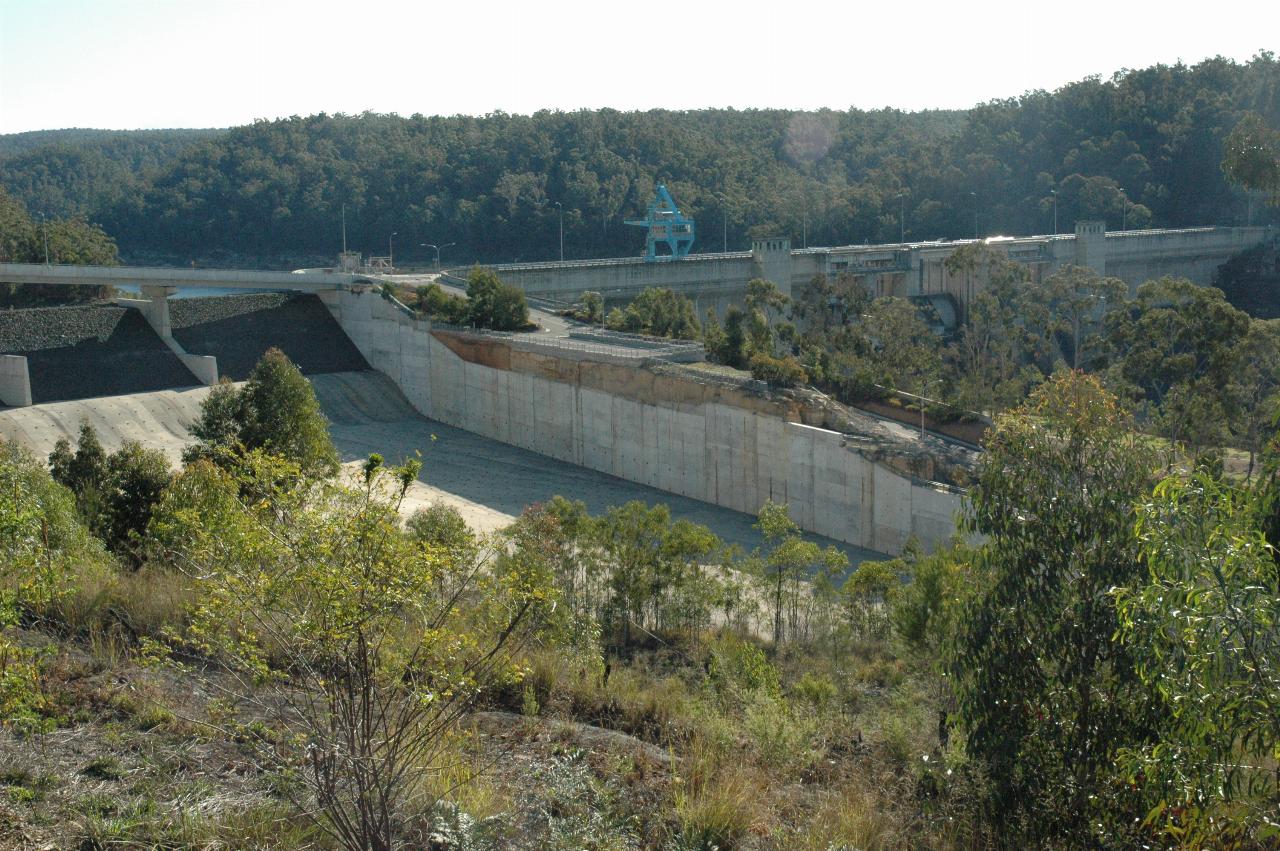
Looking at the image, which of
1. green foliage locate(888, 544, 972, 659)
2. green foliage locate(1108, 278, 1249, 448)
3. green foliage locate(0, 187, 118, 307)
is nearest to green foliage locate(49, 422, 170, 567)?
green foliage locate(888, 544, 972, 659)

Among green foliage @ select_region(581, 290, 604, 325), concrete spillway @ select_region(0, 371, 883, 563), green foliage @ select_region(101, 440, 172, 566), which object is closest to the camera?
green foliage @ select_region(101, 440, 172, 566)

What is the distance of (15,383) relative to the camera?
40781mm

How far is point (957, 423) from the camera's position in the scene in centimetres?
3841

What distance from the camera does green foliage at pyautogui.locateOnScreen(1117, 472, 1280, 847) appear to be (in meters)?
6.72

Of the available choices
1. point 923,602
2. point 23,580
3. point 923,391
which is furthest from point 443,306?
point 23,580

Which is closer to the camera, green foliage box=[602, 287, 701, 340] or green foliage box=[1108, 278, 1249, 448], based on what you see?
green foliage box=[1108, 278, 1249, 448]

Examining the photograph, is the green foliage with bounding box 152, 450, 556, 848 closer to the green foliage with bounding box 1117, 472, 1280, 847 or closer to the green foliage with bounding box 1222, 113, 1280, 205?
the green foliage with bounding box 1117, 472, 1280, 847

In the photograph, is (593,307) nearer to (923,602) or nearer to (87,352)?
(87,352)

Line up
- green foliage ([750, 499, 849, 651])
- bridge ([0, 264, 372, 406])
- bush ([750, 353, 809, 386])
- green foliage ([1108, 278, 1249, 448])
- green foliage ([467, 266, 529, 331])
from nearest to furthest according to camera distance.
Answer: green foliage ([750, 499, 849, 651])
green foliage ([1108, 278, 1249, 448])
bush ([750, 353, 809, 386])
bridge ([0, 264, 372, 406])
green foliage ([467, 266, 529, 331])

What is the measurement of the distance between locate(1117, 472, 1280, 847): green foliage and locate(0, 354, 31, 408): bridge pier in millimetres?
40244

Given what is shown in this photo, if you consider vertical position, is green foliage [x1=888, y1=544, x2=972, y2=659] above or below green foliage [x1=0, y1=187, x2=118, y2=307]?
below

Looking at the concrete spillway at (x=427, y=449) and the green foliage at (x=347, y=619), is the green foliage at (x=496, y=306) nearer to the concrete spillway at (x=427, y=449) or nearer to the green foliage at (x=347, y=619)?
the concrete spillway at (x=427, y=449)

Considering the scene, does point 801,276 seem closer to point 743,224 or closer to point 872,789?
point 743,224

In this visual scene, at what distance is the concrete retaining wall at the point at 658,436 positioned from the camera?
34219 mm
